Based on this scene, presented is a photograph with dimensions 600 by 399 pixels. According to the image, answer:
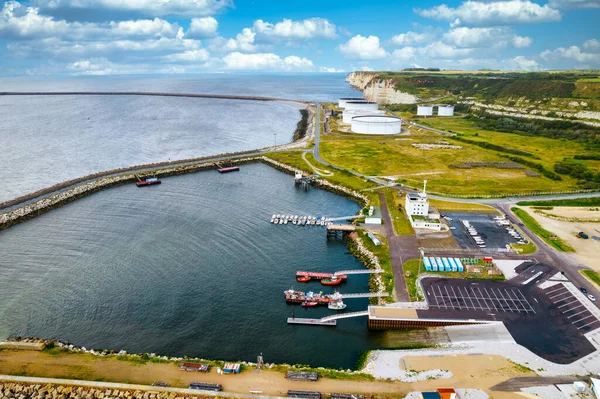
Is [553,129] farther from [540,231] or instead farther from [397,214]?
[397,214]

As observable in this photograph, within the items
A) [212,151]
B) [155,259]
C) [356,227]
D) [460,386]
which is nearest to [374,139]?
[212,151]

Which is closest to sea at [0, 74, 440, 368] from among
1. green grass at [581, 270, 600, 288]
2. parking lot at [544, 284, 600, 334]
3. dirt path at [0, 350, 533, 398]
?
dirt path at [0, 350, 533, 398]

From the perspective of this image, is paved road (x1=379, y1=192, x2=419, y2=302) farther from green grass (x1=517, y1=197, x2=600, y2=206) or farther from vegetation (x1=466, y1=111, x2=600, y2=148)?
vegetation (x1=466, y1=111, x2=600, y2=148)

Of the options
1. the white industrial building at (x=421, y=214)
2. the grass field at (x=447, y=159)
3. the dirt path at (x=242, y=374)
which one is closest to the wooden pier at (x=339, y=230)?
the white industrial building at (x=421, y=214)

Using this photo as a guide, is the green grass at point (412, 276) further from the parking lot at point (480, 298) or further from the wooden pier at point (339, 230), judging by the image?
the wooden pier at point (339, 230)

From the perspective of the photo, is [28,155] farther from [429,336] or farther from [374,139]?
[429,336]
